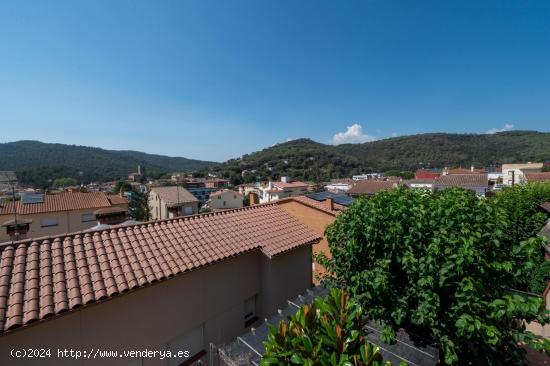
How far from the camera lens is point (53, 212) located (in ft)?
94.2

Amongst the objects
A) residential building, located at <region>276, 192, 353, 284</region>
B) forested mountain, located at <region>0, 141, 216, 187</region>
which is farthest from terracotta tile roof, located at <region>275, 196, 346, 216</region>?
forested mountain, located at <region>0, 141, 216, 187</region>

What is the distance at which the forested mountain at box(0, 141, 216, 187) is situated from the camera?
4107 inches

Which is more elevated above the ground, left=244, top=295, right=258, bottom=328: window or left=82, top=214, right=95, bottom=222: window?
left=244, top=295, right=258, bottom=328: window

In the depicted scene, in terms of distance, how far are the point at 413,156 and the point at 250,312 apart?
135 meters

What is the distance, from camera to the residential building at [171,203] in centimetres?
4116

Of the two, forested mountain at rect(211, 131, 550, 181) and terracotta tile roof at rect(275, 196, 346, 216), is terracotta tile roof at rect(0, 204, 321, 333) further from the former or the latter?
forested mountain at rect(211, 131, 550, 181)

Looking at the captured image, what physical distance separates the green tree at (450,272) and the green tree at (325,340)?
55.7 inches

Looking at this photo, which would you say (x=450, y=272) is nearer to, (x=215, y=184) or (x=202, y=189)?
(x=202, y=189)

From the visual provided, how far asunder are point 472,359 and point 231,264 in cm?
577

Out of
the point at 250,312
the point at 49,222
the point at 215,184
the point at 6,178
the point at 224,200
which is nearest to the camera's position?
the point at 250,312

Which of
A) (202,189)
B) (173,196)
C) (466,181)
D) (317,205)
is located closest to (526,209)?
(317,205)

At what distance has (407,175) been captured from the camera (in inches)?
3342

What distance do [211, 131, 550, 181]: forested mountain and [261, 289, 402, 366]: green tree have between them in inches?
4355

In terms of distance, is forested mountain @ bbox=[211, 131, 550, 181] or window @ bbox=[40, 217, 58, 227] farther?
forested mountain @ bbox=[211, 131, 550, 181]
